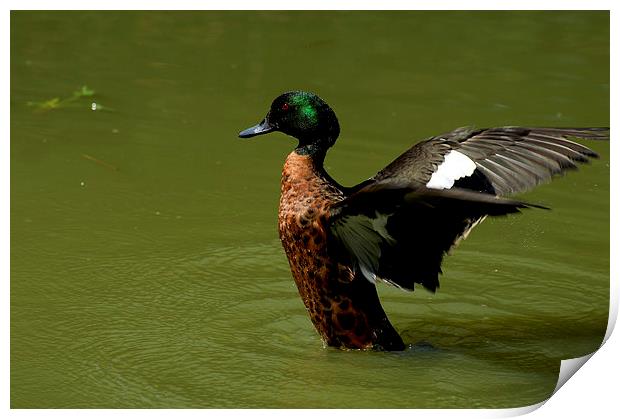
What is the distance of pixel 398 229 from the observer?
4512 mm

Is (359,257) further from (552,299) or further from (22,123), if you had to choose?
(22,123)

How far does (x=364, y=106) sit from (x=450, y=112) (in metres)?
0.65

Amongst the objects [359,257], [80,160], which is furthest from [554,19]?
[359,257]

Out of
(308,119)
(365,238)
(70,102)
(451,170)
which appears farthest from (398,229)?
(70,102)

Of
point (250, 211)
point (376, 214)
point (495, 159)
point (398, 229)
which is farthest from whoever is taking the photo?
point (250, 211)

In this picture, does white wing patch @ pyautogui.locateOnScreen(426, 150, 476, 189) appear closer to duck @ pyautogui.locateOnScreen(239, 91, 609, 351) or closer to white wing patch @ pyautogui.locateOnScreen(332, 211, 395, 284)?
duck @ pyautogui.locateOnScreen(239, 91, 609, 351)

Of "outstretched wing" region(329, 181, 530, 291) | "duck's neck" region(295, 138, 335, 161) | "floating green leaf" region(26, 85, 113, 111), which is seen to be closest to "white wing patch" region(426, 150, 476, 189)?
"outstretched wing" region(329, 181, 530, 291)

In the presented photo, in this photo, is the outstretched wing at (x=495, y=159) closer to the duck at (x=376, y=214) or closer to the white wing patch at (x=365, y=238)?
the duck at (x=376, y=214)

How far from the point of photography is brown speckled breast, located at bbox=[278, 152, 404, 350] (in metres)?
4.73

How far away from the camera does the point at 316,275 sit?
4797 mm

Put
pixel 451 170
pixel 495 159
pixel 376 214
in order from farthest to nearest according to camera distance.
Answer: pixel 495 159, pixel 451 170, pixel 376 214

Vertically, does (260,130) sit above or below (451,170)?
above

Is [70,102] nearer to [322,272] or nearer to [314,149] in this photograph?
[314,149]

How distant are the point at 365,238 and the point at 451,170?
1.64ft
